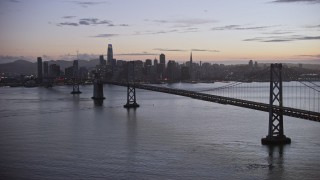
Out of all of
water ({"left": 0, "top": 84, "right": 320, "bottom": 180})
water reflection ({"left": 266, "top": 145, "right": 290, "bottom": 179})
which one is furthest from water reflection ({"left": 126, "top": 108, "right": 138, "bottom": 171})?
water reflection ({"left": 266, "top": 145, "right": 290, "bottom": 179})

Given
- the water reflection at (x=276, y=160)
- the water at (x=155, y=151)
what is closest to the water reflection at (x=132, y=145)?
the water at (x=155, y=151)

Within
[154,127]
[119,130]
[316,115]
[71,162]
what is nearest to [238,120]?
[154,127]

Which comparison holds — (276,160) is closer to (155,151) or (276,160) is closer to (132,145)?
(155,151)

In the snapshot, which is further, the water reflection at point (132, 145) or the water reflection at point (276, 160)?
the water reflection at point (132, 145)

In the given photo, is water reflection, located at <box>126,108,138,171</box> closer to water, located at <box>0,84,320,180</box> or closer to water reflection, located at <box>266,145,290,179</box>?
water, located at <box>0,84,320,180</box>

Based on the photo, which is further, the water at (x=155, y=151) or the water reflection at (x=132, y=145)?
the water reflection at (x=132, y=145)

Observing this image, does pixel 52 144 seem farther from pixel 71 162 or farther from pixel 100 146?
pixel 71 162

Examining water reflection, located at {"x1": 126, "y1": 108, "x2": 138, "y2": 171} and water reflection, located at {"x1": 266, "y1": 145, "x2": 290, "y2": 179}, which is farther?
water reflection, located at {"x1": 126, "y1": 108, "x2": 138, "y2": 171}

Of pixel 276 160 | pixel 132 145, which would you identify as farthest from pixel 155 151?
pixel 276 160

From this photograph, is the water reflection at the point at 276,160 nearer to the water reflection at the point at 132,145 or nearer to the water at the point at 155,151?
the water at the point at 155,151

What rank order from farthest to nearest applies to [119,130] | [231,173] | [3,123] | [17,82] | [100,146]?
[17,82] < [3,123] < [119,130] < [100,146] < [231,173]

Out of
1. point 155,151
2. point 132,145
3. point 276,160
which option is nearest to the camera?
point 276,160
